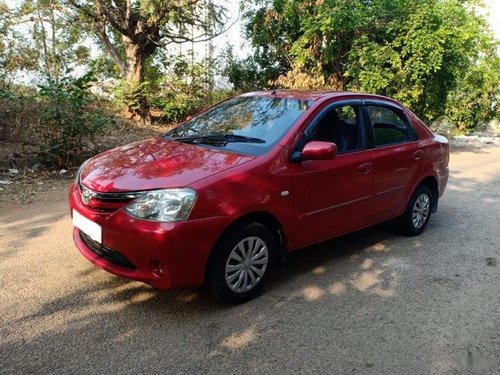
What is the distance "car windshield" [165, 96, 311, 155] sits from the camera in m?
3.97

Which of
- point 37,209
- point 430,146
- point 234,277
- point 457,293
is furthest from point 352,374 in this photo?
point 37,209

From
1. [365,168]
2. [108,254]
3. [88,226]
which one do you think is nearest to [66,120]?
[88,226]

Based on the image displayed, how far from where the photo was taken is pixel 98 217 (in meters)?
3.38

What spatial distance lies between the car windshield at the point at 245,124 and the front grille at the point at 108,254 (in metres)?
1.23

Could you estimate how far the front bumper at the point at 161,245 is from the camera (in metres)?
3.17

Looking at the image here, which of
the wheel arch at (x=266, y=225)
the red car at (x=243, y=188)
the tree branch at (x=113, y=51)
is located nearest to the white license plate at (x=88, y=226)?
the red car at (x=243, y=188)

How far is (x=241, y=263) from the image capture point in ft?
11.7

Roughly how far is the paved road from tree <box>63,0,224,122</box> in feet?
23.0

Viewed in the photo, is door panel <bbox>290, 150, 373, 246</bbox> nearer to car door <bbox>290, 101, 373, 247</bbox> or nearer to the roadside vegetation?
car door <bbox>290, 101, 373, 247</bbox>

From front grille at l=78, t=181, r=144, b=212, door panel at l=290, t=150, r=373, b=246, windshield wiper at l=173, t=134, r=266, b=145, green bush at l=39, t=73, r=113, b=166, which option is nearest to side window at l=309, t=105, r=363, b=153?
door panel at l=290, t=150, r=373, b=246

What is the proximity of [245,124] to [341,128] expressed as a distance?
928mm

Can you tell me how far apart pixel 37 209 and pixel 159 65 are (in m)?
7.10

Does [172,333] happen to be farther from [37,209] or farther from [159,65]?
[159,65]

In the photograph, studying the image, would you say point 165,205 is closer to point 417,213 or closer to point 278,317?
point 278,317
